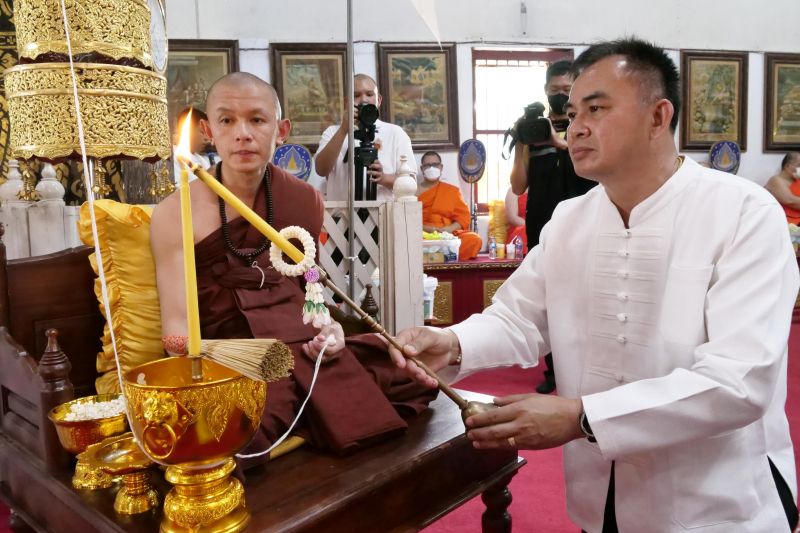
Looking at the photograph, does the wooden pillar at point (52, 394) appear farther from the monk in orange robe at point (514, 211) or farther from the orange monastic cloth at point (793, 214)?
the orange monastic cloth at point (793, 214)

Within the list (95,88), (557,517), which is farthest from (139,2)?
(557,517)

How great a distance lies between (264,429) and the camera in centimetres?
141

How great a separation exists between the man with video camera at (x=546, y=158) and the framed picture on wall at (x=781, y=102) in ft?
22.2

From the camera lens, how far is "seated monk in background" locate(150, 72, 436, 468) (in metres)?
1.48

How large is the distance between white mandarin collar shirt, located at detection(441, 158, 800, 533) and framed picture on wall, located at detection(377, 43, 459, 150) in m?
6.02

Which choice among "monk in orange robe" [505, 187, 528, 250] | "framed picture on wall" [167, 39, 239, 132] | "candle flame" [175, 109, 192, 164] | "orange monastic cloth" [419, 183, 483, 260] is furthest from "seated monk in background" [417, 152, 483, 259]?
"candle flame" [175, 109, 192, 164]

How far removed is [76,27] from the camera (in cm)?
176

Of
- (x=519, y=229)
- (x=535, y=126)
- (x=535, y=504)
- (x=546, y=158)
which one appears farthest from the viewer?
(x=519, y=229)

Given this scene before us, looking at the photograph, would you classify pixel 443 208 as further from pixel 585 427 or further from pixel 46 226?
pixel 585 427

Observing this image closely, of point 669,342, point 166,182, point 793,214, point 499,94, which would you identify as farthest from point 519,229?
point 669,342

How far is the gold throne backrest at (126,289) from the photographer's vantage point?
174cm

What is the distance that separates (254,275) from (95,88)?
746 millimetres

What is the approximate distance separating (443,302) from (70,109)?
→ 371 centimetres

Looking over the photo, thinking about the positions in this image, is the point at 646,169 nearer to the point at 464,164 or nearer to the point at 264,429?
Result: the point at 264,429
